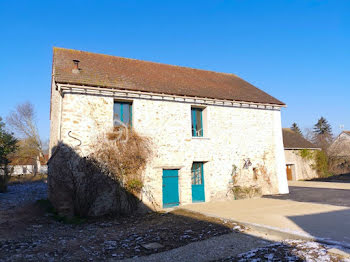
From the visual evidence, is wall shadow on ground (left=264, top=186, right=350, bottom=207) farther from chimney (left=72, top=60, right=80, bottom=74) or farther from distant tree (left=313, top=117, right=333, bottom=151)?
distant tree (left=313, top=117, right=333, bottom=151)

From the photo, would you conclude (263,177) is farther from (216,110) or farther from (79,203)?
(79,203)

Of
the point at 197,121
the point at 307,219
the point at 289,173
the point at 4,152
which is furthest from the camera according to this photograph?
the point at 289,173

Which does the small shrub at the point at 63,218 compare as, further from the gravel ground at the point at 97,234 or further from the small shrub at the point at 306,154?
the small shrub at the point at 306,154

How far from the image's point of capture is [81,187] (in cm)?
970

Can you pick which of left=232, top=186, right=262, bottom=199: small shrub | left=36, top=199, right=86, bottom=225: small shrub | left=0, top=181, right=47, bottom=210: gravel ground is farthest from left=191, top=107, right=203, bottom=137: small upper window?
left=0, top=181, right=47, bottom=210: gravel ground

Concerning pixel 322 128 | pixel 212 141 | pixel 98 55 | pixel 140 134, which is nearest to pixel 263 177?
pixel 212 141

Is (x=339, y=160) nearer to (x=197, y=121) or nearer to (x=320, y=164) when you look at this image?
(x=320, y=164)

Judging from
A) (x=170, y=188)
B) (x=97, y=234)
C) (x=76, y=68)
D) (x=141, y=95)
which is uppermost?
(x=76, y=68)

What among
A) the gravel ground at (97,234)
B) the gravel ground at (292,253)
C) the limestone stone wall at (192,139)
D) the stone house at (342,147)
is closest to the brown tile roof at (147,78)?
the limestone stone wall at (192,139)

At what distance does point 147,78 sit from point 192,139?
392cm

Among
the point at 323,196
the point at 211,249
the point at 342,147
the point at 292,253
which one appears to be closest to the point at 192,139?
the point at 323,196

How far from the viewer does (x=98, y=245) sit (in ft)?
21.1

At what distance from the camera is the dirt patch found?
5820 mm

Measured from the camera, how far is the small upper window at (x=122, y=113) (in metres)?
11.1
